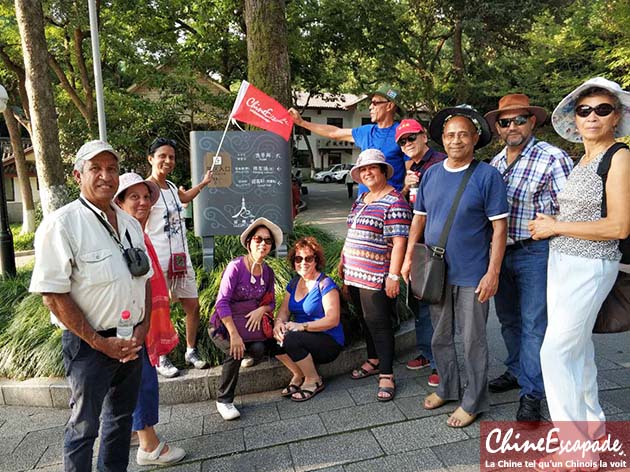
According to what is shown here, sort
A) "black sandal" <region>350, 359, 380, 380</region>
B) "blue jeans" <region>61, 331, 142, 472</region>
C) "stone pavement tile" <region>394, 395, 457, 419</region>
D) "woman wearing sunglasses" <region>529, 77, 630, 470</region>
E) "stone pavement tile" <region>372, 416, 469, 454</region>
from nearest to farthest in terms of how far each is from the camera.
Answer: "blue jeans" <region>61, 331, 142, 472</region>
"woman wearing sunglasses" <region>529, 77, 630, 470</region>
"stone pavement tile" <region>372, 416, 469, 454</region>
"stone pavement tile" <region>394, 395, 457, 419</region>
"black sandal" <region>350, 359, 380, 380</region>

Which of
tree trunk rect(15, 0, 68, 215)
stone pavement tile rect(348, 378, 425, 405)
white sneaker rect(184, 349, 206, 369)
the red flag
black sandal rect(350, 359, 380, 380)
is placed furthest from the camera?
tree trunk rect(15, 0, 68, 215)

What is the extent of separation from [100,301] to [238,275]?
4.63 ft

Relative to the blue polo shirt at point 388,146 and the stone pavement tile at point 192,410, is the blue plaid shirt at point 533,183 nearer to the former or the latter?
the blue polo shirt at point 388,146

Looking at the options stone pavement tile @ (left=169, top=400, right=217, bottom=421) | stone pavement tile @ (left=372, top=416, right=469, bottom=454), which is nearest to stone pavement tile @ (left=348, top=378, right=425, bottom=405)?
stone pavement tile @ (left=372, top=416, right=469, bottom=454)

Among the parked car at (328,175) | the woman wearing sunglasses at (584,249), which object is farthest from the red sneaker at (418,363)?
the parked car at (328,175)

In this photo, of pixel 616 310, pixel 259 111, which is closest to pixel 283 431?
pixel 616 310

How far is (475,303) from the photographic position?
288 cm

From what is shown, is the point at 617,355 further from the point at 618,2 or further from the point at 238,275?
the point at 618,2

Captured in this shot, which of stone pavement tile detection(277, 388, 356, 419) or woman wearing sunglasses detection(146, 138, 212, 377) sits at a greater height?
woman wearing sunglasses detection(146, 138, 212, 377)

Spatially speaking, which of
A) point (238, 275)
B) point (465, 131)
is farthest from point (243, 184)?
point (465, 131)

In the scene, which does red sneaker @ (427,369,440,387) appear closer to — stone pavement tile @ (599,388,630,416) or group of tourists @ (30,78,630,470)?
group of tourists @ (30,78,630,470)

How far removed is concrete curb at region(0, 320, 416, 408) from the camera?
3523mm

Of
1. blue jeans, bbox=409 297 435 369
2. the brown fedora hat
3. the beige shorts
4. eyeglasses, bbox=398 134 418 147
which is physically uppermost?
the brown fedora hat

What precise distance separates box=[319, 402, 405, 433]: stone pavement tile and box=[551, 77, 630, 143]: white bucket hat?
217cm
